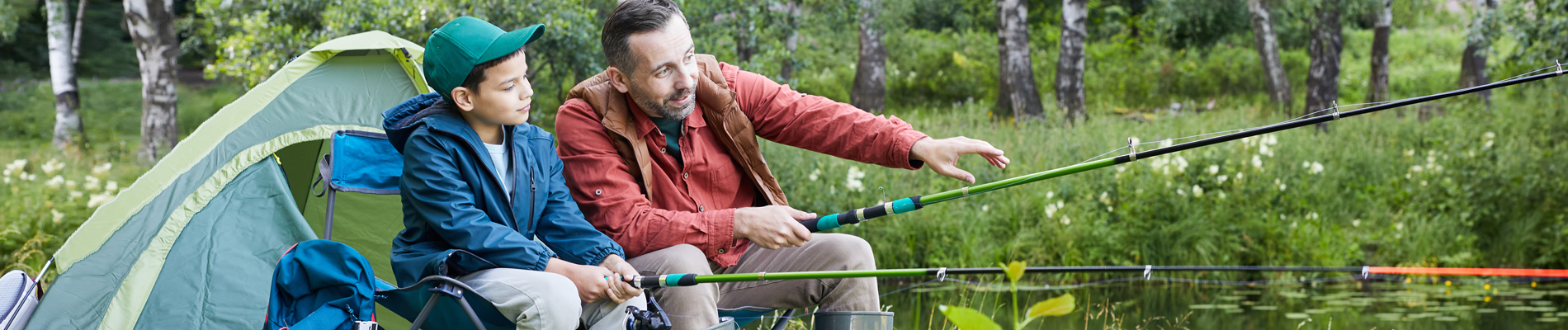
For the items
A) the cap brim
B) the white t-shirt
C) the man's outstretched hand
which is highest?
the cap brim

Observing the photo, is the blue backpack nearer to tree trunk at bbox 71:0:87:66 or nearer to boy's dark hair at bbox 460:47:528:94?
boy's dark hair at bbox 460:47:528:94

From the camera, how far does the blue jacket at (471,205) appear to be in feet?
6.00

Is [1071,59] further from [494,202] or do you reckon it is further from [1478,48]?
[494,202]

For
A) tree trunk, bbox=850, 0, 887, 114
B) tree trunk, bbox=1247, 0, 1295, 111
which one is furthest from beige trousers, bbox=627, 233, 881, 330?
tree trunk, bbox=1247, 0, 1295, 111

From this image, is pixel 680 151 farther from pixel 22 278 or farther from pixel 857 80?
pixel 857 80

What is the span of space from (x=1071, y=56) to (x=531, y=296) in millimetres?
7837

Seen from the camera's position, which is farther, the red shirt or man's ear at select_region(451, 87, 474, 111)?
the red shirt

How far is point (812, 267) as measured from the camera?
2127mm

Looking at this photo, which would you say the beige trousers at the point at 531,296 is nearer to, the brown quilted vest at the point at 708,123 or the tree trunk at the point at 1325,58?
the brown quilted vest at the point at 708,123

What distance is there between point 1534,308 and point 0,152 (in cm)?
1200

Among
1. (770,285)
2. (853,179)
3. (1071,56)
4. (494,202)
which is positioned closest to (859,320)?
(770,285)

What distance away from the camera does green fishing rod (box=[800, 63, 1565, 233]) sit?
5.45 ft

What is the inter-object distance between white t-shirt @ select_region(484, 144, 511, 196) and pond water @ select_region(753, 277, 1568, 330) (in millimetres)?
2095

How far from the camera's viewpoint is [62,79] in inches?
373
